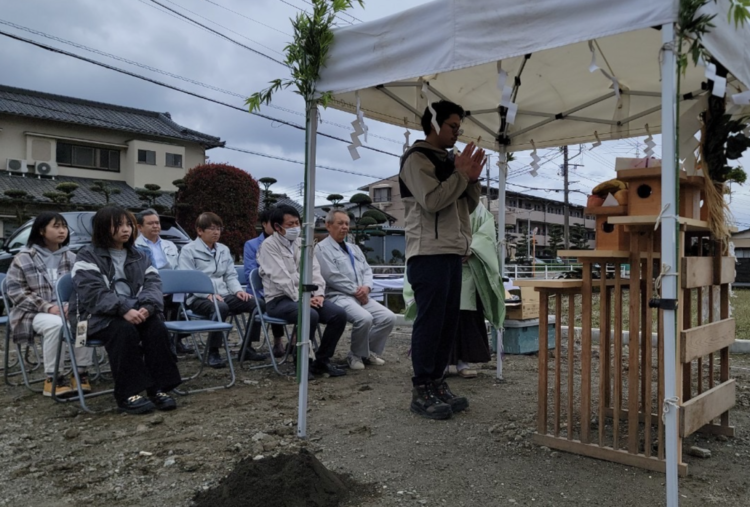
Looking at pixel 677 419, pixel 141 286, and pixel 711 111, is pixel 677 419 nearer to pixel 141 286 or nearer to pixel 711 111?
pixel 711 111

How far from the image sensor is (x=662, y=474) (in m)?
2.60

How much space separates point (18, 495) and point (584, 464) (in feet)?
8.73

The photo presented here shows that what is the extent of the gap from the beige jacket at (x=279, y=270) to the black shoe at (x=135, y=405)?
5.00 ft

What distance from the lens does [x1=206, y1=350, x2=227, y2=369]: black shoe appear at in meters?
5.21

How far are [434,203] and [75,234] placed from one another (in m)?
5.94

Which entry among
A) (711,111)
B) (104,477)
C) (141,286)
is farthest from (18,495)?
(711,111)

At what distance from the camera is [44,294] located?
4.41 m

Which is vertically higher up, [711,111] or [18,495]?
[711,111]

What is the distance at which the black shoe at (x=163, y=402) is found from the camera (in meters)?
3.75

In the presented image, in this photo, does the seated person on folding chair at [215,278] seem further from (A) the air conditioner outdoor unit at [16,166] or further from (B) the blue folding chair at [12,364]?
(A) the air conditioner outdoor unit at [16,166]

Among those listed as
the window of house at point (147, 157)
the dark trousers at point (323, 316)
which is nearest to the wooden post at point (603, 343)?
the dark trousers at point (323, 316)

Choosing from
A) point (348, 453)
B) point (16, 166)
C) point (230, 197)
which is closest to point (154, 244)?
point (348, 453)

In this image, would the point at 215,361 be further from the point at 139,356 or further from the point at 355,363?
the point at 139,356

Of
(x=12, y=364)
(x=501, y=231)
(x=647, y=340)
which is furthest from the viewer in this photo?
(x=12, y=364)
